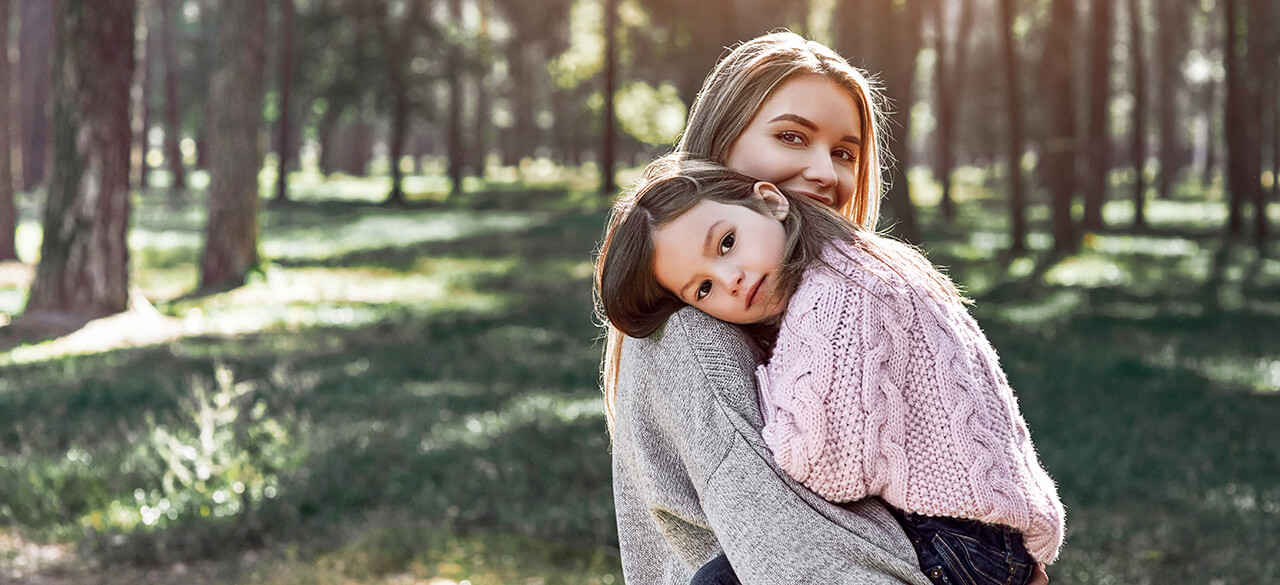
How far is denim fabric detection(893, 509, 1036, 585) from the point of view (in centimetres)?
223

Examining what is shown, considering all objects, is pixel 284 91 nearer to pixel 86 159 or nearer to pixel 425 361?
pixel 86 159

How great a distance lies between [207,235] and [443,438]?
10.4 meters

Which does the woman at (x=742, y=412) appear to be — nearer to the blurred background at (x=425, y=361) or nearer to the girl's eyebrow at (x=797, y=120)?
the girl's eyebrow at (x=797, y=120)

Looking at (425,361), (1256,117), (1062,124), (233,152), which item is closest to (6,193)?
(233,152)

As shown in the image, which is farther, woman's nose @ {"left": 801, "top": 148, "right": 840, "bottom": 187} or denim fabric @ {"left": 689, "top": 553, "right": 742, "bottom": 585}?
woman's nose @ {"left": 801, "top": 148, "right": 840, "bottom": 187}

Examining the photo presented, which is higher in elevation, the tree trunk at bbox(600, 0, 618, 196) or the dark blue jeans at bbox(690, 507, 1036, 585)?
the tree trunk at bbox(600, 0, 618, 196)

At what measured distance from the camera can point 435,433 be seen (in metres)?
8.20

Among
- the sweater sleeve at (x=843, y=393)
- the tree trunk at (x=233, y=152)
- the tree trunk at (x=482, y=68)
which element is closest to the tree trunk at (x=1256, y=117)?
the tree trunk at (x=233, y=152)

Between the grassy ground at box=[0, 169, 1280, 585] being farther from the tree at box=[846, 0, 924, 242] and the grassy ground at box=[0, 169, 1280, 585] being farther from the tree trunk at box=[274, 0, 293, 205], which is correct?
the tree trunk at box=[274, 0, 293, 205]

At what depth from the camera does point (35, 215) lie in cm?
3291

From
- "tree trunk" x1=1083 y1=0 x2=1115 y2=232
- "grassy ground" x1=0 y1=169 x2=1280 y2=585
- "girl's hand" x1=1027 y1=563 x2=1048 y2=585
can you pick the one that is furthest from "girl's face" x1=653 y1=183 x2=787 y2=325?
"tree trunk" x1=1083 y1=0 x2=1115 y2=232

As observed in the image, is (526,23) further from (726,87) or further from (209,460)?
(726,87)

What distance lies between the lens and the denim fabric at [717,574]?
240 centimetres

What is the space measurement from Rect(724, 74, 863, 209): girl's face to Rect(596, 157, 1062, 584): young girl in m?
0.20
